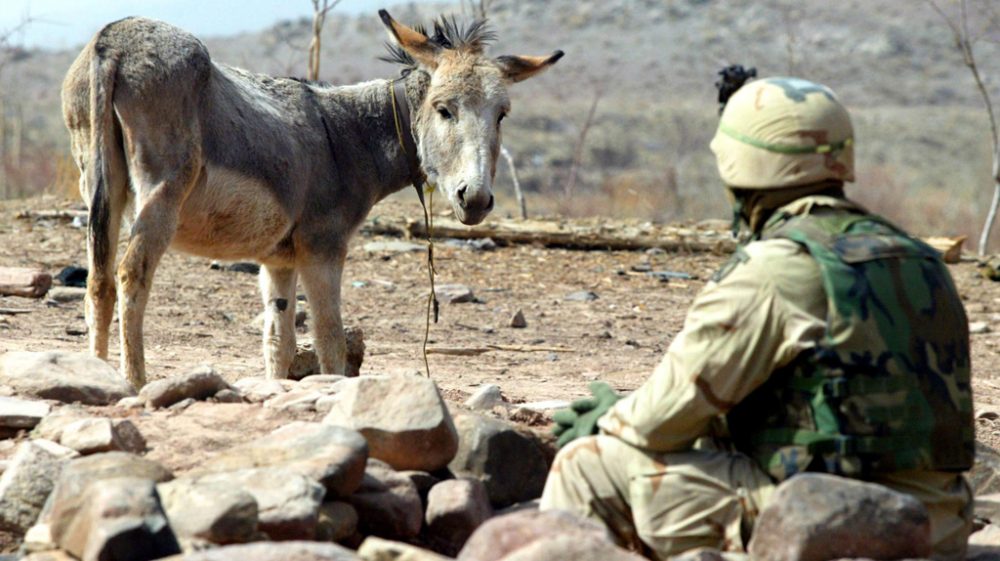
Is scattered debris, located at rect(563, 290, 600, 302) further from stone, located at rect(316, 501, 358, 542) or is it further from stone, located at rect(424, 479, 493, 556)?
stone, located at rect(316, 501, 358, 542)

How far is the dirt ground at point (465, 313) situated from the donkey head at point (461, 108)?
1.23 m

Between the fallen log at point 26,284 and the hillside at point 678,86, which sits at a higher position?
the fallen log at point 26,284

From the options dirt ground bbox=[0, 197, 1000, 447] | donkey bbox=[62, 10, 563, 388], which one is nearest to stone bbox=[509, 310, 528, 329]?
dirt ground bbox=[0, 197, 1000, 447]

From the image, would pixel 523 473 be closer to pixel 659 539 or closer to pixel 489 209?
pixel 659 539

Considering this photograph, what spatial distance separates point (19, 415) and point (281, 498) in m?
1.76

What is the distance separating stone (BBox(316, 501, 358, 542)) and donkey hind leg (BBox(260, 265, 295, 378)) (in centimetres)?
357

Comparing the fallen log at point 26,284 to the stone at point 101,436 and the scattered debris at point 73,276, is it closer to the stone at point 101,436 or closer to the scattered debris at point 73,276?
the scattered debris at point 73,276

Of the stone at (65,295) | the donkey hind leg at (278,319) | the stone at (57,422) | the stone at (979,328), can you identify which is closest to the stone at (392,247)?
the stone at (65,295)

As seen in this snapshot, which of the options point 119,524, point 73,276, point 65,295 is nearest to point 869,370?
point 119,524

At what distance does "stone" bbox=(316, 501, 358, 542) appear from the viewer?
13.9 feet

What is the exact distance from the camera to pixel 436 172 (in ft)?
25.8

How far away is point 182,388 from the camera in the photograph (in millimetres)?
5664

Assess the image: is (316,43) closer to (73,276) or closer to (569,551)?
(73,276)

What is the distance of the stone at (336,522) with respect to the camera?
4238 mm
